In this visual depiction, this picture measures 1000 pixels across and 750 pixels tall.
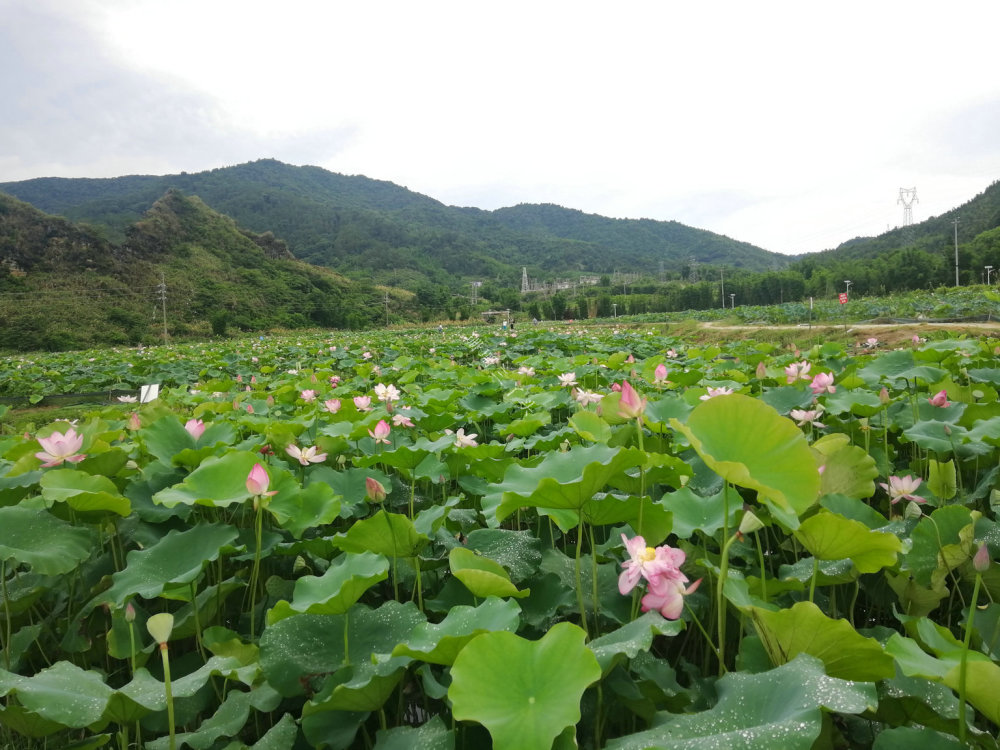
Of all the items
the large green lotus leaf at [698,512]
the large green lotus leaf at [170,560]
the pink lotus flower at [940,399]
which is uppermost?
the pink lotus flower at [940,399]

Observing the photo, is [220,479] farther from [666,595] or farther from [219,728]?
[666,595]

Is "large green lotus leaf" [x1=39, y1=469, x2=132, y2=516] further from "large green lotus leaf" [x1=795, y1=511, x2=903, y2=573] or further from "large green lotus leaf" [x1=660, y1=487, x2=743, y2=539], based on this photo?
"large green lotus leaf" [x1=795, y1=511, x2=903, y2=573]

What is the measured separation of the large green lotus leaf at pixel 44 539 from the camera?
1258 mm

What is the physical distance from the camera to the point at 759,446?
98cm

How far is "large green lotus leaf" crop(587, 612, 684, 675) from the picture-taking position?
0.75m

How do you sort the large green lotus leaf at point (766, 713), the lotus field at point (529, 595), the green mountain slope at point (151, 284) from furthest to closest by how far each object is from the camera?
1. the green mountain slope at point (151, 284)
2. the lotus field at point (529, 595)
3. the large green lotus leaf at point (766, 713)

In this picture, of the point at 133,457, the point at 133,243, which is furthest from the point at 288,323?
Answer: the point at 133,457

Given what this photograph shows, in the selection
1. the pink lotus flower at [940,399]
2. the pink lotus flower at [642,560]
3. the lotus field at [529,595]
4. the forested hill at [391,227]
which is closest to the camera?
the lotus field at [529,595]

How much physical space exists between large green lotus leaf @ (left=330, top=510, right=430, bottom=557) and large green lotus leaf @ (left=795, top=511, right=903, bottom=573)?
754mm

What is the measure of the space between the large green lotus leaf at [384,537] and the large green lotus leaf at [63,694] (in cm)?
47

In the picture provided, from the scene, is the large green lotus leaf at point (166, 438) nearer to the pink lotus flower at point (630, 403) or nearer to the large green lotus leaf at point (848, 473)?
the pink lotus flower at point (630, 403)

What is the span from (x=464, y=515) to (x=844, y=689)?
1.11 m

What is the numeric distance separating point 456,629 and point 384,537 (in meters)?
0.33

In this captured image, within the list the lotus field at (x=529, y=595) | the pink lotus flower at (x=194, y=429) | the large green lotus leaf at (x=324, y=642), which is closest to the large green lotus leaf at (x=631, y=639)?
the lotus field at (x=529, y=595)
